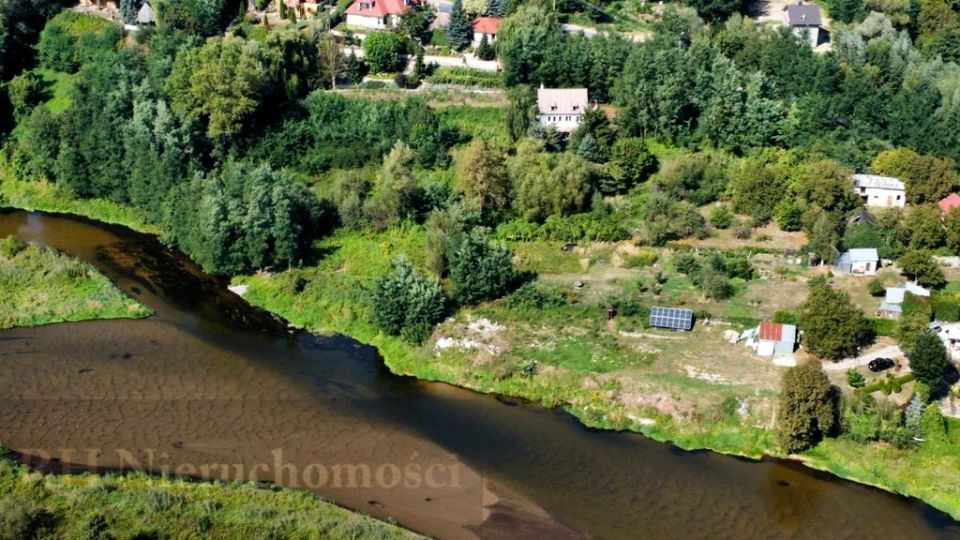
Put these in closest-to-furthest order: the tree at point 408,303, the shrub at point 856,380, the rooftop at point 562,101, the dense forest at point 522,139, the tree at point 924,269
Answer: the shrub at point 856,380 < the tree at point 408,303 < the tree at point 924,269 < the dense forest at point 522,139 < the rooftop at point 562,101

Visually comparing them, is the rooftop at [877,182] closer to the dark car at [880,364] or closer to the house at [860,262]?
the house at [860,262]

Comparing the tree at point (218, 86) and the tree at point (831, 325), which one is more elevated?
the tree at point (218, 86)

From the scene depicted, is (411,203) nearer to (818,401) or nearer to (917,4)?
(818,401)

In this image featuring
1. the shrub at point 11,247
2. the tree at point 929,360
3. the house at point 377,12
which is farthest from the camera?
the house at point 377,12

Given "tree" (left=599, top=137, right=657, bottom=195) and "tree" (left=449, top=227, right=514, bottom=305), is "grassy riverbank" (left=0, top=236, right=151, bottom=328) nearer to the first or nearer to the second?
"tree" (left=449, top=227, right=514, bottom=305)

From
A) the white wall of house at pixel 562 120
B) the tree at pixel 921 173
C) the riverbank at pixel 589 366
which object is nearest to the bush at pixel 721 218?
the riverbank at pixel 589 366

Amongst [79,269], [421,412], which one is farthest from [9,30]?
[421,412]

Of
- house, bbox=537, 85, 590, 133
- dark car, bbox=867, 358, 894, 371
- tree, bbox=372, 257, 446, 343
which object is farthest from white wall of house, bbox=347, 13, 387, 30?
dark car, bbox=867, 358, 894, 371
